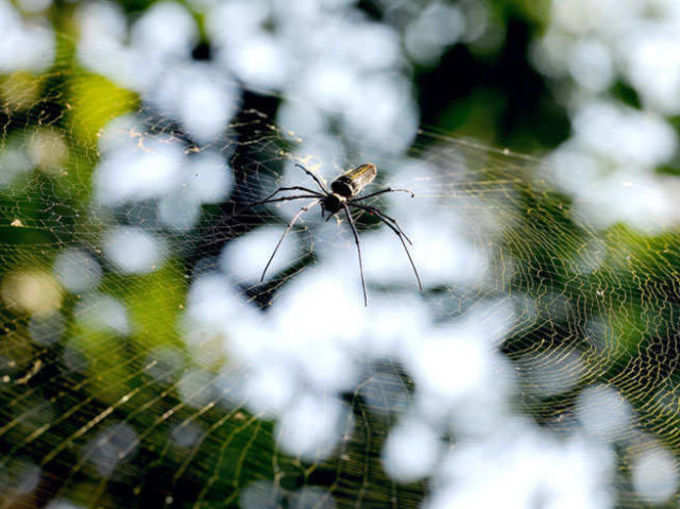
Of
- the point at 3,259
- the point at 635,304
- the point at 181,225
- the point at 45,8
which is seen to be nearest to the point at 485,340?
the point at 635,304

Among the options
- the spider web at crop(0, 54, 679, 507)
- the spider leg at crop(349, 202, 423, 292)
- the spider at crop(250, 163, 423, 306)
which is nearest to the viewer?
the spider web at crop(0, 54, 679, 507)

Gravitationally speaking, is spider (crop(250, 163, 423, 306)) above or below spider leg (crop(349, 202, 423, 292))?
above

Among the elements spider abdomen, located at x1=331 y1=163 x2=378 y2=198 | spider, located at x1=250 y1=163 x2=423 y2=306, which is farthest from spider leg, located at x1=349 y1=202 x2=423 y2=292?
spider abdomen, located at x1=331 y1=163 x2=378 y2=198

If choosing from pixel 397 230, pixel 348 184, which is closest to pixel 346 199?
pixel 348 184

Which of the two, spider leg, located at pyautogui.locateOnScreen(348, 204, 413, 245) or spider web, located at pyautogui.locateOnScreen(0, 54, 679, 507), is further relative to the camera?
spider leg, located at pyautogui.locateOnScreen(348, 204, 413, 245)

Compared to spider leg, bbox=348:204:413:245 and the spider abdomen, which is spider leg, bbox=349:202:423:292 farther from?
the spider abdomen

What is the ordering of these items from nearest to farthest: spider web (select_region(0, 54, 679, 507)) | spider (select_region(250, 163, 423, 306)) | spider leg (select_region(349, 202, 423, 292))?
1. spider web (select_region(0, 54, 679, 507))
2. spider (select_region(250, 163, 423, 306))
3. spider leg (select_region(349, 202, 423, 292))

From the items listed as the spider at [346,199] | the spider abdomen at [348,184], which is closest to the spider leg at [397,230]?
→ the spider at [346,199]

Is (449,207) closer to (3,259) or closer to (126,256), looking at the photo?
(126,256)

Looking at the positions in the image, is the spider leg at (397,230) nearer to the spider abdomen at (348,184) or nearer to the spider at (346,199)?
the spider at (346,199)

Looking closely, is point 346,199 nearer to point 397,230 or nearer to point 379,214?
point 379,214

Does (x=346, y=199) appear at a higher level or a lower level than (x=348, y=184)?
lower
